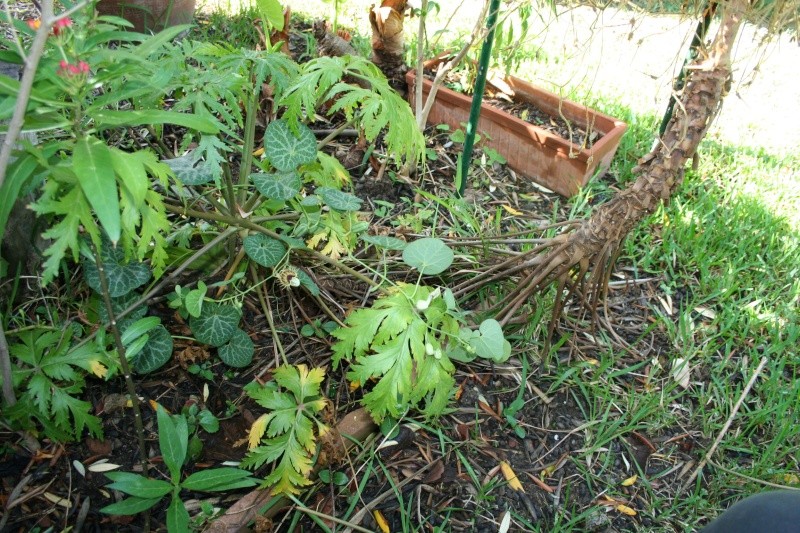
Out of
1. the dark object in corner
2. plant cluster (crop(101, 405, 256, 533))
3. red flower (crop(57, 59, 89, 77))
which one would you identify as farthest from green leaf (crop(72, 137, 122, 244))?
the dark object in corner

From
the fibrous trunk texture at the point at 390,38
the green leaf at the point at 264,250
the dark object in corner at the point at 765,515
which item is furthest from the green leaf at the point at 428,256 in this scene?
the fibrous trunk texture at the point at 390,38

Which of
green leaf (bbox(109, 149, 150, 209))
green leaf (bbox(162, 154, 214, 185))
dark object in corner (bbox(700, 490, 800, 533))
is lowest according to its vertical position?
dark object in corner (bbox(700, 490, 800, 533))

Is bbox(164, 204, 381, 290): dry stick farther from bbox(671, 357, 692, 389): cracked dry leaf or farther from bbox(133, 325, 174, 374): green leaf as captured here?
bbox(671, 357, 692, 389): cracked dry leaf

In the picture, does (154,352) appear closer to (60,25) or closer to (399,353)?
(399,353)

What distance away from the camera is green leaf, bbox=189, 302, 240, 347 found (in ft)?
5.77

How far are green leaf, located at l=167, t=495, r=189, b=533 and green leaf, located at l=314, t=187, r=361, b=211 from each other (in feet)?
2.98

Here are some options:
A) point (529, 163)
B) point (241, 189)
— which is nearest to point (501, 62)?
point (529, 163)

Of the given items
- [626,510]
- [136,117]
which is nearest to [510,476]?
[626,510]

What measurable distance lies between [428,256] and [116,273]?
2.88ft

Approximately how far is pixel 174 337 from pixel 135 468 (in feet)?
1.18

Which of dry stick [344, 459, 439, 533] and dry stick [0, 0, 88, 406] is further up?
dry stick [0, 0, 88, 406]

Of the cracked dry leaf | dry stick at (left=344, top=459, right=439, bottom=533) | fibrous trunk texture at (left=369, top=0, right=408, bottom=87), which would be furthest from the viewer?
fibrous trunk texture at (left=369, top=0, right=408, bottom=87)

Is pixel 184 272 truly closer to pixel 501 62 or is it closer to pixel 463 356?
pixel 463 356

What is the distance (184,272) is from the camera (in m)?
1.92
